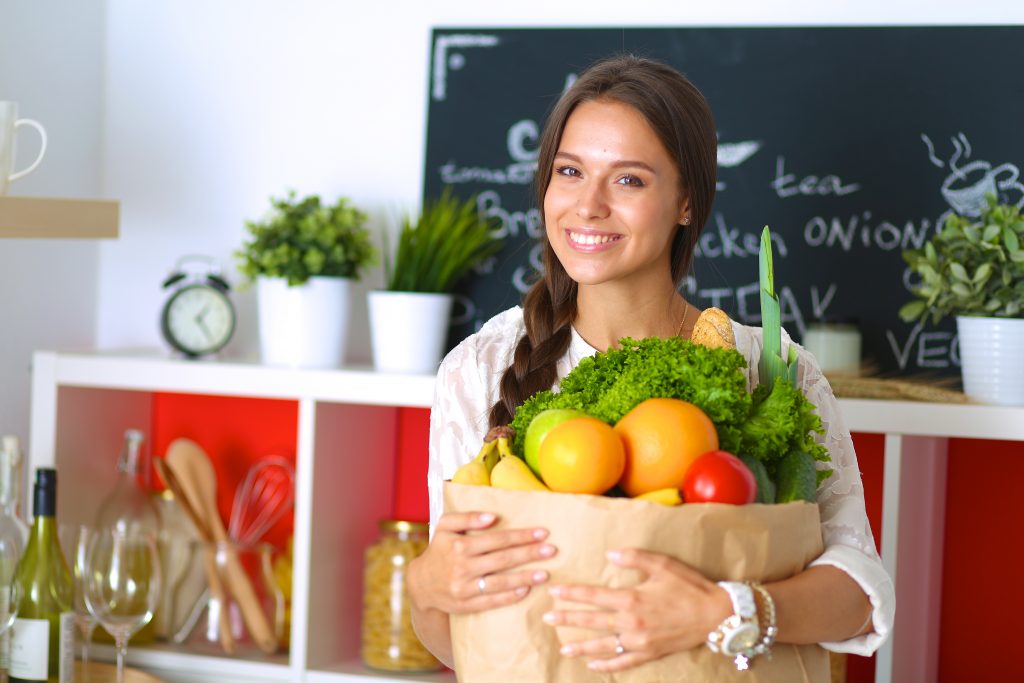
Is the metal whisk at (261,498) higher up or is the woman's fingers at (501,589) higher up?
the woman's fingers at (501,589)

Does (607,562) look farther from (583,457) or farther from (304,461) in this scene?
(304,461)

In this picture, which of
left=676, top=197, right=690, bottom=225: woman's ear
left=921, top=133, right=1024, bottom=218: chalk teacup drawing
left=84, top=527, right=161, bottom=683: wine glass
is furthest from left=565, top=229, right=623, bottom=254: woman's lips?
left=84, top=527, right=161, bottom=683: wine glass

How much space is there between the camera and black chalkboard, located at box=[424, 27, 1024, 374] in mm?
2006

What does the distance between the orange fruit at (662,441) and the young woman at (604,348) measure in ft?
0.21

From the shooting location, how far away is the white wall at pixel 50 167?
219 centimetres

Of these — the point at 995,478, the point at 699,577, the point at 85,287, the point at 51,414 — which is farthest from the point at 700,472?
the point at 85,287

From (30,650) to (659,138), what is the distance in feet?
4.20

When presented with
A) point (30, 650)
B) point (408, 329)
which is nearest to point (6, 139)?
point (408, 329)

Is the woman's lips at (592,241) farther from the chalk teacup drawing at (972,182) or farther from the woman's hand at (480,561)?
the chalk teacup drawing at (972,182)

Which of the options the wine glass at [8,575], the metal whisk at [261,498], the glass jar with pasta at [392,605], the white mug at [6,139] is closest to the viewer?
the white mug at [6,139]

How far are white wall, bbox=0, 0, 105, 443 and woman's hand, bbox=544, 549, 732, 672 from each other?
1.52 metres

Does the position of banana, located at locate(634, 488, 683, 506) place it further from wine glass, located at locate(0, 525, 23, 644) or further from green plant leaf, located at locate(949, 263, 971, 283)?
wine glass, located at locate(0, 525, 23, 644)

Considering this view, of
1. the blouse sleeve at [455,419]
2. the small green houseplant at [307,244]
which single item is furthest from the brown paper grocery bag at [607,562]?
the small green houseplant at [307,244]

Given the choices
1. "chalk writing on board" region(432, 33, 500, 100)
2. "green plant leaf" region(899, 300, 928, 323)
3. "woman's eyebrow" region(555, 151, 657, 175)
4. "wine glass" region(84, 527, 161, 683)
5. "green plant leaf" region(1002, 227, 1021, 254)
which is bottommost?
"wine glass" region(84, 527, 161, 683)
